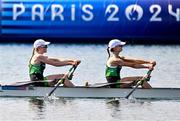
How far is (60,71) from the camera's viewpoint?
142 ft

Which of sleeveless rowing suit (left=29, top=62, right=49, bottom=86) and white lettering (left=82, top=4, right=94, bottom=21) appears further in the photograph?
white lettering (left=82, top=4, right=94, bottom=21)

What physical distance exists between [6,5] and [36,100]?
27550 millimetres

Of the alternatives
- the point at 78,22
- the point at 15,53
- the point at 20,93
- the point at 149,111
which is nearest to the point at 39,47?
the point at 20,93

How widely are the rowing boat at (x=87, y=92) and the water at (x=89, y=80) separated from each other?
18 cm

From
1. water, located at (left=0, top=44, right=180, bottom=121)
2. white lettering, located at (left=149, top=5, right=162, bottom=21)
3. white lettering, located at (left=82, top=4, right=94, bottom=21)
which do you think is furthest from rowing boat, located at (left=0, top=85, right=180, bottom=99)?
white lettering, located at (left=149, top=5, right=162, bottom=21)

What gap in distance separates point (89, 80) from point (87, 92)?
861cm

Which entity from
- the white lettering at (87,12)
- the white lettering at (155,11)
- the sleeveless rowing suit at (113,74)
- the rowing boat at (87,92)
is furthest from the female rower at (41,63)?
the white lettering at (155,11)

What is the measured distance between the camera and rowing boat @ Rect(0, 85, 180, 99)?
29875 millimetres

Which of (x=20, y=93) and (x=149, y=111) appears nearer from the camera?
(x=149, y=111)

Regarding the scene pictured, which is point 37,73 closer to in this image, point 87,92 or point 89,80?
point 87,92

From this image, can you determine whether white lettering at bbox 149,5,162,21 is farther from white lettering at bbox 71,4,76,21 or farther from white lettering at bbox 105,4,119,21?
white lettering at bbox 71,4,76,21

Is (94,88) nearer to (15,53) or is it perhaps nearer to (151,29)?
(15,53)

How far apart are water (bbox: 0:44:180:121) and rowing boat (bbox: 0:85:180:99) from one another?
0.59 ft

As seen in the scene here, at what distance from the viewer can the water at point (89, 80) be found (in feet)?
89.2
